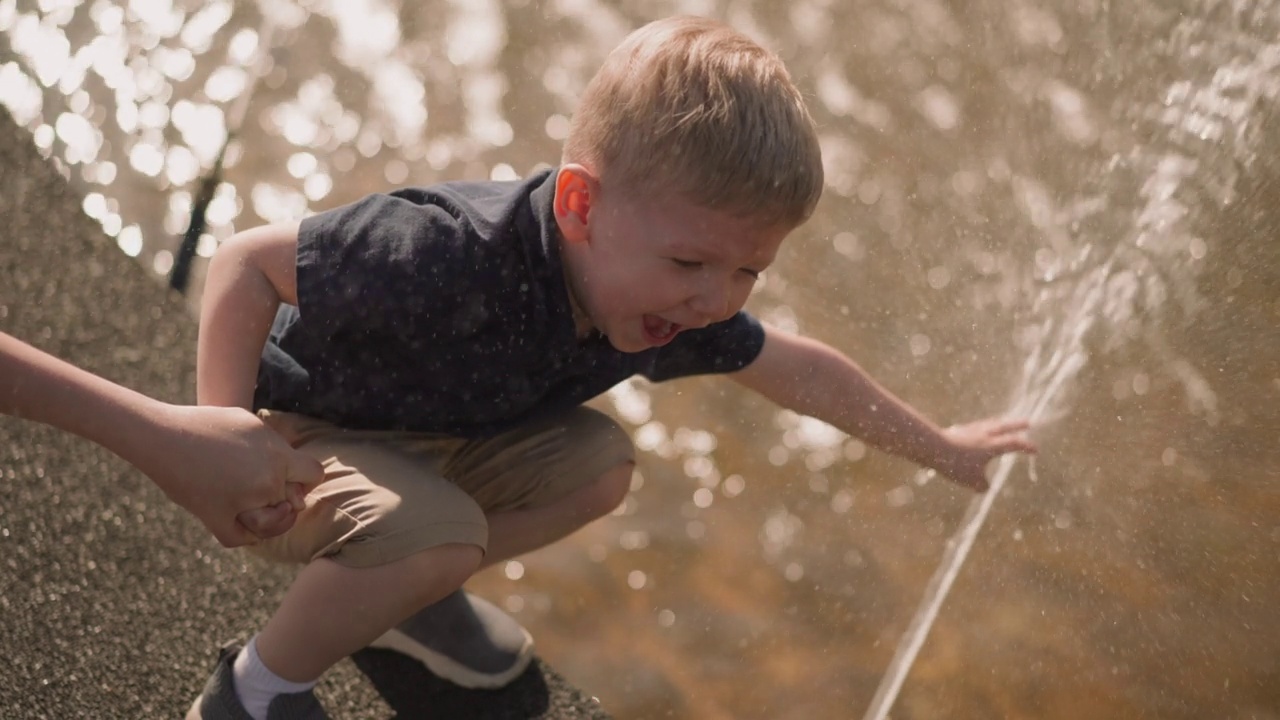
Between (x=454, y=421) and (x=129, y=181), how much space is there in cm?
166

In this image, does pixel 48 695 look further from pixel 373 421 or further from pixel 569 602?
pixel 569 602

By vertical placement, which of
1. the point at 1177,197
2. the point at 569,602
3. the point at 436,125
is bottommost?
the point at 569,602

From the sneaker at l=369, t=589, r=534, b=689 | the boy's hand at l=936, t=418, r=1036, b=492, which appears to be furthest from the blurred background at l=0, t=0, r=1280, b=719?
the boy's hand at l=936, t=418, r=1036, b=492

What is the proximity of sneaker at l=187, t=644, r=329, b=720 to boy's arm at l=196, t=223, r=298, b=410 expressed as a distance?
0.40 metres

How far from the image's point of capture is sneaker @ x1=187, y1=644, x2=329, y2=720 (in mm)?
2146

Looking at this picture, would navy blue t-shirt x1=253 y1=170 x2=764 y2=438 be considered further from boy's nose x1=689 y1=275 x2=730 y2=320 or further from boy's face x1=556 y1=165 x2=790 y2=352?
boy's nose x1=689 y1=275 x2=730 y2=320

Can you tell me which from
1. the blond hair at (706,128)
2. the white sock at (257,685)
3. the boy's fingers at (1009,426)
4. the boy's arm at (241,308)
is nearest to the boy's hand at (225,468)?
the boy's arm at (241,308)

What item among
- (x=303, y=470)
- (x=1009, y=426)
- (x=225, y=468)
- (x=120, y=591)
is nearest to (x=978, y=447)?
(x=1009, y=426)

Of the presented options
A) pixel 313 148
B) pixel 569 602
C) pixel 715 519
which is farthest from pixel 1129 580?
pixel 313 148

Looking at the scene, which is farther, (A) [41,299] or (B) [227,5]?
(B) [227,5]

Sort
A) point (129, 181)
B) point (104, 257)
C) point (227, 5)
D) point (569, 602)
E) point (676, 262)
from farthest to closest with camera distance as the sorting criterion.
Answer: point (227, 5) < point (129, 181) < point (104, 257) < point (569, 602) < point (676, 262)

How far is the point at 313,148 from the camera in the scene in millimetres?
3807

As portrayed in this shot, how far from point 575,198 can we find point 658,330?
0.74ft

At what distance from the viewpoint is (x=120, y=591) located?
8.22 ft
